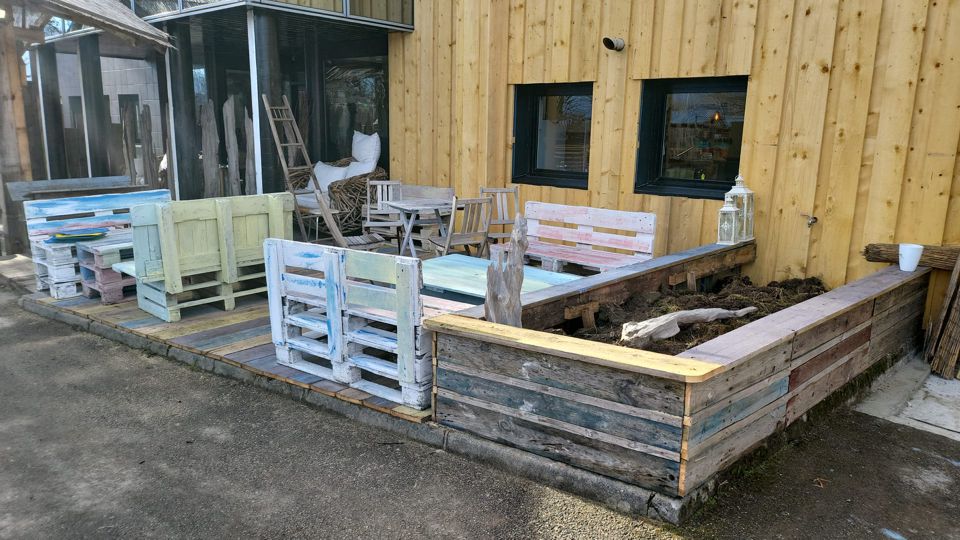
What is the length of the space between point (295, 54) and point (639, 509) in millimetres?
9764

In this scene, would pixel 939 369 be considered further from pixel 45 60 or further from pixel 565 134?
pixel 45 60

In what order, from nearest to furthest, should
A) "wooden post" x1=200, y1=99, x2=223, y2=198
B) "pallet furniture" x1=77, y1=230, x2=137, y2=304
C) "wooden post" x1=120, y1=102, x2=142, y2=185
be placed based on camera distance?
1. "pallet furniture" x1=77, y1=230, x2=137, y2=304
2. "wooden post" x1=200, y1=99, x2=223, y2=198
3. "wooden post" x1=120, y1=102, x2=142, y2=185

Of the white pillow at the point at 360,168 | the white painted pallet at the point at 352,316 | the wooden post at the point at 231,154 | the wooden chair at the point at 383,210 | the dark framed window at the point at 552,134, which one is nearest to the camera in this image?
the white painted pallet at the point at 352,316

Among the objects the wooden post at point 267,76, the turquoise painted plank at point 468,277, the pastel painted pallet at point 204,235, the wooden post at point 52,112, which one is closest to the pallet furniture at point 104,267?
the pastel painted pallet at point 204,235

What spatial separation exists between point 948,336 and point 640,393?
336 centimetres

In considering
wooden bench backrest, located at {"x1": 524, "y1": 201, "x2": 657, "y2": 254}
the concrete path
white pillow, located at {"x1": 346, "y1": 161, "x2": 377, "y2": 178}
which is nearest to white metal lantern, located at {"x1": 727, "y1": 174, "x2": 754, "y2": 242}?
wooden bench backrest, located at {"x1": 524, "y1": 201, "x2": 657, "y2": 254}

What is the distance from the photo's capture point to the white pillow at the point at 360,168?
9.59 m

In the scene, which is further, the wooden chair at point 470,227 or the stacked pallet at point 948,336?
the wooden chair at point 470,227

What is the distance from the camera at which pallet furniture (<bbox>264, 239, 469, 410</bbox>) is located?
382cm

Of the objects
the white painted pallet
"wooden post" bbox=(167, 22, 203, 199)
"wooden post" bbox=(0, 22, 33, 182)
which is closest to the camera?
the white painted pallet

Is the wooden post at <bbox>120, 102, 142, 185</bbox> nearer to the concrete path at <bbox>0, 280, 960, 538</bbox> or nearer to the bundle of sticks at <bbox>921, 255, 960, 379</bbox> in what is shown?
the concrete path at <bbox>0, 280, 960, 538</bbox>

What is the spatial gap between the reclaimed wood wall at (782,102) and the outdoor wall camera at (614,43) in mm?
80

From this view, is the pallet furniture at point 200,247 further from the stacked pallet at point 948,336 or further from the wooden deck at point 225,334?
the stacked pallet at point 948,336

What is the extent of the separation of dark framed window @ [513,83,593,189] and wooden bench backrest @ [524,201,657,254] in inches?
36.4
